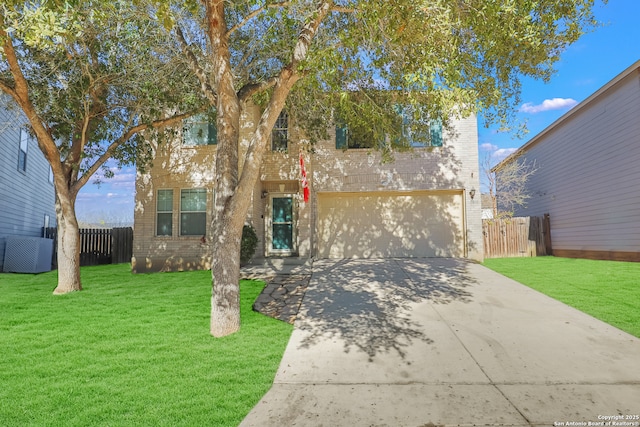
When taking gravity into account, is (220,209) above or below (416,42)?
below

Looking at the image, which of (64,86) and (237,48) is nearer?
(64,86)

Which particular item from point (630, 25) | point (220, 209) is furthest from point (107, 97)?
point (630, 25)

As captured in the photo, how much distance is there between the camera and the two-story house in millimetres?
12039

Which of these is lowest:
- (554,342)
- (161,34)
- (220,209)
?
(554,342)

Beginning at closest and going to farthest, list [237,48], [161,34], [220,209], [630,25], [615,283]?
[220,209] < [161,34] < [615,283] < [237,48] < [630,25]

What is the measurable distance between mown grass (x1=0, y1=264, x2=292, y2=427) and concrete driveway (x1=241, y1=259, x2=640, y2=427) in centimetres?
40

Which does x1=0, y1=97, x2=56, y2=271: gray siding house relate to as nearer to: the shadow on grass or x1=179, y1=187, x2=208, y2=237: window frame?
x1=179, y1=187, x2=208, y2=237: window frame

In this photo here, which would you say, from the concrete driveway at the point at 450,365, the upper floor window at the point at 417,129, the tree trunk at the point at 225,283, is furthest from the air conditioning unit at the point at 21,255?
the upper floor window at the point at 417,129

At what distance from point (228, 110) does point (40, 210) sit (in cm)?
1622

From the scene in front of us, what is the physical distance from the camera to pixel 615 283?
27.7ft

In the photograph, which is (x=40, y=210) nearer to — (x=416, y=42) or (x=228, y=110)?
(x=228, y=110)

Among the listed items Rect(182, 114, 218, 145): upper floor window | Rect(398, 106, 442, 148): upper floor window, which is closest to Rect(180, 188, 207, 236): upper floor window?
Rect(182, 114, 218, 145): upper floor window

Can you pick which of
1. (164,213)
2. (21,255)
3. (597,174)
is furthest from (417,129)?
(21,255)

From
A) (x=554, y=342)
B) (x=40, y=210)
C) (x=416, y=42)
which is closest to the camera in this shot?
(x=554, y=342)
